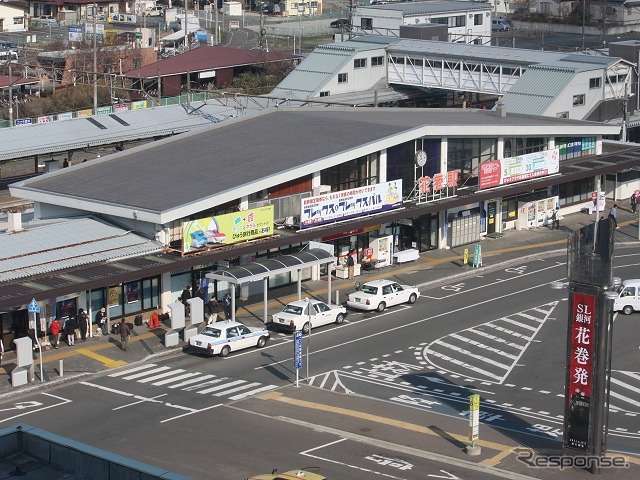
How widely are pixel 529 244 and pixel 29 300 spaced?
3531 cm

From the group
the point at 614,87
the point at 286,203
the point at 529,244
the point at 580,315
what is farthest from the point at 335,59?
the point at 580,315

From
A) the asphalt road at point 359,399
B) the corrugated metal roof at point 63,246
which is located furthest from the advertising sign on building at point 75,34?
the asphalt road at point 359,399

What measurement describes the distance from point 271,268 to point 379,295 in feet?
19.5

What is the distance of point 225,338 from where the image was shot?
57.7 metres

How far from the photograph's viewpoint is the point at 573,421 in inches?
1740

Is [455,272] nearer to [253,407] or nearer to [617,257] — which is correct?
[617,257]

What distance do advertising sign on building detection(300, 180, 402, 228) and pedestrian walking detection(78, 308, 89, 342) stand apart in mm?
13178

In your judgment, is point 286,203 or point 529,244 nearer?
point 286,203

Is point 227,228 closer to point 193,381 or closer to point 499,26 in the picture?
point 193,381

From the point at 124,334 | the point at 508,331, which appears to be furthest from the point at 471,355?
the point at 124,334

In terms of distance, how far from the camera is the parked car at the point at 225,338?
57312mm

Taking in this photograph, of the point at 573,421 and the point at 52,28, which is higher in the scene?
the point at 52,28

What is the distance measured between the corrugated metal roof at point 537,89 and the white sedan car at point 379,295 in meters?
37.3

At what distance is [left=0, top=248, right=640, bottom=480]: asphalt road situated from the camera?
149 feet
